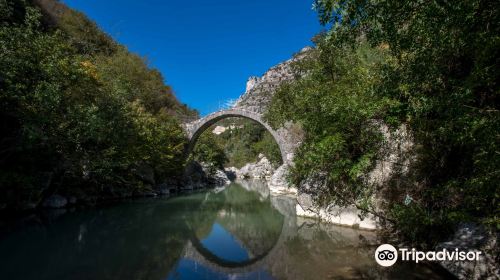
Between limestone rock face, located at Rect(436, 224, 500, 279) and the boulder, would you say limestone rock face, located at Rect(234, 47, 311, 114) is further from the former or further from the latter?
the boulder

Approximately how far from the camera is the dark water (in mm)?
5672

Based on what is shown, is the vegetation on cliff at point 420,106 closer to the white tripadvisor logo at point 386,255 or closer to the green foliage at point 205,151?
the white tripadvisor logo at point 386,255

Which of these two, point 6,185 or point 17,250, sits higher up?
point 6,185

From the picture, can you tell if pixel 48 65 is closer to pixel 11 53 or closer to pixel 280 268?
pixel 11 53

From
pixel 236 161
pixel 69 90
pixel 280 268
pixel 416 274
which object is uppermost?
pixel 236 161

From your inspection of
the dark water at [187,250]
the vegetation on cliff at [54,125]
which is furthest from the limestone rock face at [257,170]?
the dark water at [187,250]

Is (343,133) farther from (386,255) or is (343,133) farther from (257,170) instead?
(257,170)

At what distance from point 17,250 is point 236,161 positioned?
50449 mm

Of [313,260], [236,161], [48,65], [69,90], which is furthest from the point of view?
[236,161]

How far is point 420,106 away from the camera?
5.35 m

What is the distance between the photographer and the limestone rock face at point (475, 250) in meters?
4.18

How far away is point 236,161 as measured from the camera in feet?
189

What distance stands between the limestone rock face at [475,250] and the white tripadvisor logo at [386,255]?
929 millimetres

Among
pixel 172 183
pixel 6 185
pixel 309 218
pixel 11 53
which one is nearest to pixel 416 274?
pixel 309 218
